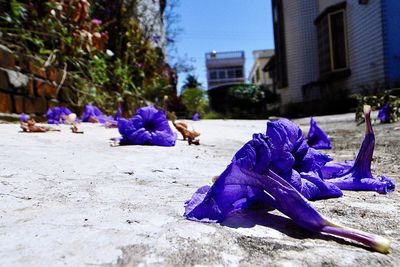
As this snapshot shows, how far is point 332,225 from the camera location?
72cm

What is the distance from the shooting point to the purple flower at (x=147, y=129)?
2.07 metres

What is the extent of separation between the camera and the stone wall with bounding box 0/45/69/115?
2939mm

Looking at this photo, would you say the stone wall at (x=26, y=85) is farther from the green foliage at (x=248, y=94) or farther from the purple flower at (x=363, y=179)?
the green foliage at (x=248, y=94)

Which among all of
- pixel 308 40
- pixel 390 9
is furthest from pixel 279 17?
pixel 390 9

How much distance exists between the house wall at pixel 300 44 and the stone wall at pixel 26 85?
12128 millimetres

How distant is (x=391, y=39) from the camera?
10.1m

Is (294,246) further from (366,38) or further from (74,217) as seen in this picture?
(366,38)

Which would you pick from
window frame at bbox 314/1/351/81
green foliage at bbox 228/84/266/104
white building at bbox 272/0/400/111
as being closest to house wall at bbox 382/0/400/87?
white building at bbox 272/0/400/111

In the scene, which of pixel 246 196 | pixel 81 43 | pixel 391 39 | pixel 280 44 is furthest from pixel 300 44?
pixel 246 196

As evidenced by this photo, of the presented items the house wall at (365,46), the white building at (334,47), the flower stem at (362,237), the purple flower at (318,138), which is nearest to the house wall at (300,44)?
the white building at (334,47)

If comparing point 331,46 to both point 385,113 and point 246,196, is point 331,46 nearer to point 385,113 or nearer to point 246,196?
point 385,113

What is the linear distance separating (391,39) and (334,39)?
116 inches

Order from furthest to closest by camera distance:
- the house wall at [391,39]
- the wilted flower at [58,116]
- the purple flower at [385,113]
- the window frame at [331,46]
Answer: the window frame at [331,46], the house wall at [391,39], the purple flower at [385,113], the wilted flower at [58,116]

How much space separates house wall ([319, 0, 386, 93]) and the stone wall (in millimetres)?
8758
